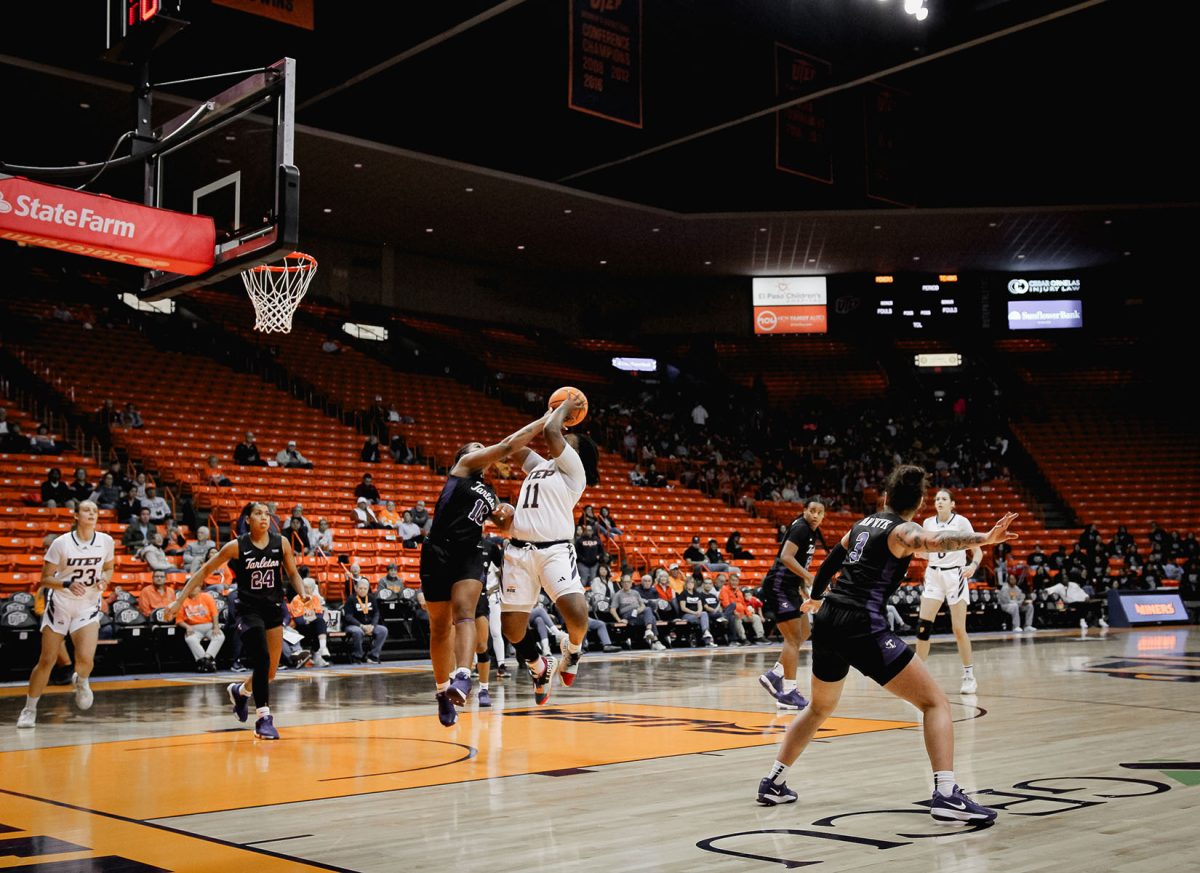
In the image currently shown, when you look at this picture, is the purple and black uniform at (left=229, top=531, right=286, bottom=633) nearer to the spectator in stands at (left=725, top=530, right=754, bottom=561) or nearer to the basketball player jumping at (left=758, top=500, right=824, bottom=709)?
the basketball player jumping at (left=758, top=500, right=824, bottom=709)

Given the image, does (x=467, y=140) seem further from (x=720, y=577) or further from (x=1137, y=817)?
(x=1137, y=817)

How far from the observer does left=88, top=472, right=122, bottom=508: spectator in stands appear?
1698cm

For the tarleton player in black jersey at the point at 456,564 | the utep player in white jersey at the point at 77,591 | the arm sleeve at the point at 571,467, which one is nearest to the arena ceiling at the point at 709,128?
the utep player in white jersey at the point at 77,591

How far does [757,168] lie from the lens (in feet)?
87.4

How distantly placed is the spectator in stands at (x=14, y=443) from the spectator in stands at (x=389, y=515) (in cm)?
543

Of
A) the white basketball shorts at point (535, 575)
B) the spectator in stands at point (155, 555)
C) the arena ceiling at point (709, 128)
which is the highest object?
the arena ceiling at point (709, 128)

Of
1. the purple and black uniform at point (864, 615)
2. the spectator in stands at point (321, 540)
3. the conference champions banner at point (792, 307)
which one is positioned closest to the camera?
the purple and black uniform at point (864, 615)

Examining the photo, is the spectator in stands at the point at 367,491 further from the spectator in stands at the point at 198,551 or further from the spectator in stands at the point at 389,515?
the spectator in stands at the point at 198,551

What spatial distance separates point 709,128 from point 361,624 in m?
9.78

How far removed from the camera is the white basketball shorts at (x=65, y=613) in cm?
994

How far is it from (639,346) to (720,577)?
16058 mm

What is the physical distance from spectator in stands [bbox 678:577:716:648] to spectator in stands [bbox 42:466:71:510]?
9.82 m

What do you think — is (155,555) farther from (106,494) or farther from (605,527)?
(605,527)

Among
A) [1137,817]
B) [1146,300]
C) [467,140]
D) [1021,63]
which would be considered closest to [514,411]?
[467,140]
